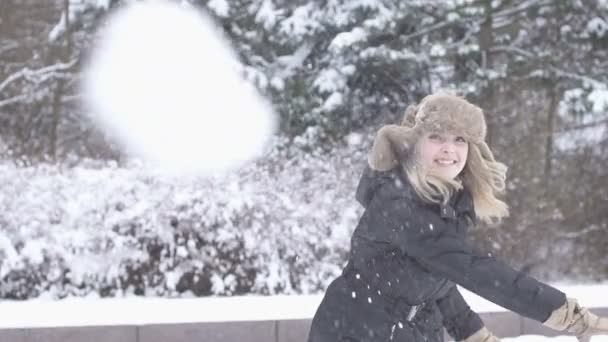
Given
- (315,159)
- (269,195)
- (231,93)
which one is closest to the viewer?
(269,195)

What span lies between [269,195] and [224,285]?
3.18 feet

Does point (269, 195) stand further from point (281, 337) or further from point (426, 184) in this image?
point (426, 184)

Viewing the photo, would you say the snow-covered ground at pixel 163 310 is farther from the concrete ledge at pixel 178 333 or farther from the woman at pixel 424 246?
the woman at pixel 424 246

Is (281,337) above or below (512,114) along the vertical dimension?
below

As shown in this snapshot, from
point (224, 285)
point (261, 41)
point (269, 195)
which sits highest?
point (261, 41)

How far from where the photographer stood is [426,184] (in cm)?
219

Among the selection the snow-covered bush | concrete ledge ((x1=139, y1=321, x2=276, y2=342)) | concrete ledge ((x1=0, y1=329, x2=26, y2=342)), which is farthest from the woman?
the snow-covered bush

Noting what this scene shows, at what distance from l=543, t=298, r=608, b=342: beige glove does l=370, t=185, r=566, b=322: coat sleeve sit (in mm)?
22

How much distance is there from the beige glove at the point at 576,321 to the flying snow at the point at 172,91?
6025 mm

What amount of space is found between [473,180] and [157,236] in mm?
4516

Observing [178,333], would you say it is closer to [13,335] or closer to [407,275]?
[13,335]

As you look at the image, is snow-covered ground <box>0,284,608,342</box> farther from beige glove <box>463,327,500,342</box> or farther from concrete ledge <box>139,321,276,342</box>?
beige glove <box>463,327,500,342</box>

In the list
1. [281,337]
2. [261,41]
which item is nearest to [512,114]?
[261,41]

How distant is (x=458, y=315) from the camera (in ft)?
8.73
